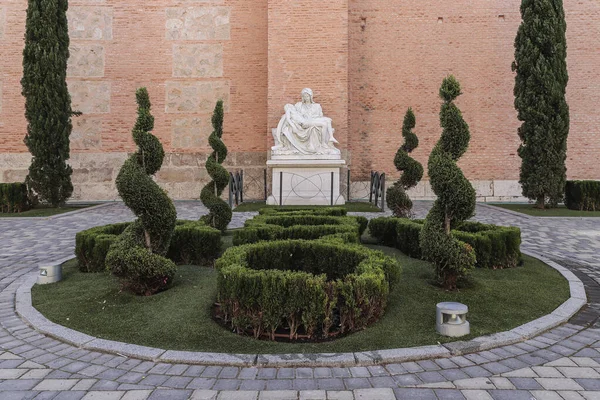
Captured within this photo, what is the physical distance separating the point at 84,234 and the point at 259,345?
125 inches

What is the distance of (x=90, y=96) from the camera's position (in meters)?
13.5

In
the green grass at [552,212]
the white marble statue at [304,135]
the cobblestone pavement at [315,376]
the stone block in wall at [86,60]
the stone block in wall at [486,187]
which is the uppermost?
the stone block in wall at [86,60]

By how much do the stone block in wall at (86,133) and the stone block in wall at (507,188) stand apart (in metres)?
13.0

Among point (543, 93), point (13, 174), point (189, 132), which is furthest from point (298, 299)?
point (13, 174)

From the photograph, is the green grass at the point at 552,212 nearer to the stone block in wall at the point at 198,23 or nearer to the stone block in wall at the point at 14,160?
the stone block in wall at the point at 198,23

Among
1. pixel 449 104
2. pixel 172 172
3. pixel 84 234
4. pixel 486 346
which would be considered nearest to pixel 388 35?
pixel 172 172

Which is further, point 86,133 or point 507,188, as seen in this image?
point 507,188

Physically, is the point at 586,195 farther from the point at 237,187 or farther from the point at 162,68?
the point at 162,68

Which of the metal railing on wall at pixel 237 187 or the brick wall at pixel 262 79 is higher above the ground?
the brick wall at pixel 262 79

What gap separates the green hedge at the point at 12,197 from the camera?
34.9 feet

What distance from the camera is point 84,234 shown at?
5059 millimetres

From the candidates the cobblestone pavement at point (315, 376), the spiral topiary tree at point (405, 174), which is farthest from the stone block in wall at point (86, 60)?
the cobblestone pavement at point (315, 376)

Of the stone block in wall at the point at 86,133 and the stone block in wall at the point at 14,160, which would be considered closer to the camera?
the stone block in wall at the point at 14,160

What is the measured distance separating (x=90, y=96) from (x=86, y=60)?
1171 millimetres
